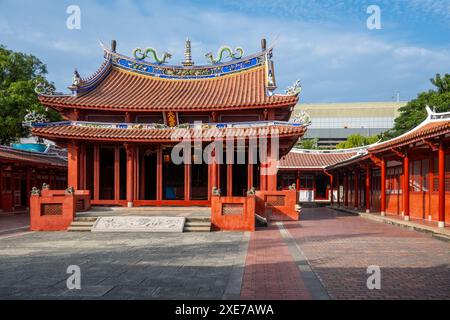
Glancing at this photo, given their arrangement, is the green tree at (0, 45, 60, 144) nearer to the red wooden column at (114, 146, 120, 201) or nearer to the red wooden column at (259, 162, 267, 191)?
the red wooden column at (114, 146, 120, 201)

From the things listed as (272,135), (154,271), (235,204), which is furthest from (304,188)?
(154,271)

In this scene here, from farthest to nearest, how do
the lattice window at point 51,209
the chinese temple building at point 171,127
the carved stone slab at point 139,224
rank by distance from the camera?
the chinese temple building at point 171,127, the lattice window at point 51,209, the carved stone slab at point 139,224

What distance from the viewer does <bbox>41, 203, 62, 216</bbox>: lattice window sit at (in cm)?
1700

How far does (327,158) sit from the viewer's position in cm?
4097

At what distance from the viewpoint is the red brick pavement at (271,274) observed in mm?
6969

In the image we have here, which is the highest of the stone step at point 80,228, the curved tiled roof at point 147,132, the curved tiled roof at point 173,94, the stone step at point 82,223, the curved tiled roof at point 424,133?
the curved tiled roof at point 173,94

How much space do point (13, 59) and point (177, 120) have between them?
17.3 metres

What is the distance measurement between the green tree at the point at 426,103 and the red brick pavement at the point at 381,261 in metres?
20.8

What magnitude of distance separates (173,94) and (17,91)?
44.5ft

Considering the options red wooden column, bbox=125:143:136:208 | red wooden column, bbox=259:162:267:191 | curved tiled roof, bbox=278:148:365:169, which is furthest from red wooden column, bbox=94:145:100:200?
curved tiled roof, bbox=278:148:365:169

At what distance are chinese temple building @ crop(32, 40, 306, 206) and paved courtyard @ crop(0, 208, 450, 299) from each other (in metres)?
6.28

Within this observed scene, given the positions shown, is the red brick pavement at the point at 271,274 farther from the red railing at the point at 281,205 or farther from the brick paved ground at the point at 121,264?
the red railing at the point at 281,205

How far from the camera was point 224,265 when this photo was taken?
9398 millimetres

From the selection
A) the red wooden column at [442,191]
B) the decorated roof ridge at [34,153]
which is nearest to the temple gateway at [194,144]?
the red wooden column at [442,191]
